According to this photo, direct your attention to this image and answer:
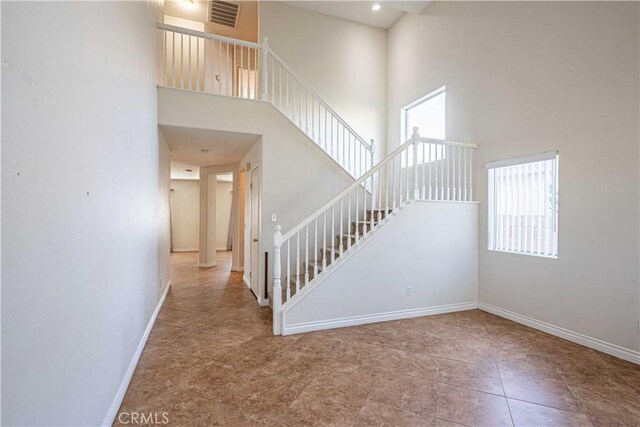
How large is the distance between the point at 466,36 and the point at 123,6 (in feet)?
15.3

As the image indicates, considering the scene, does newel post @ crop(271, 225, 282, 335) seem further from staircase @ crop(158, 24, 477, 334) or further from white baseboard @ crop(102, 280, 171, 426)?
white baseboard @ crop(102, 280, 171, 426)

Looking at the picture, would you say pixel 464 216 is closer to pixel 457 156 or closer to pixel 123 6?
pixel 457 156

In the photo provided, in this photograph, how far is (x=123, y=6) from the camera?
7.11ft

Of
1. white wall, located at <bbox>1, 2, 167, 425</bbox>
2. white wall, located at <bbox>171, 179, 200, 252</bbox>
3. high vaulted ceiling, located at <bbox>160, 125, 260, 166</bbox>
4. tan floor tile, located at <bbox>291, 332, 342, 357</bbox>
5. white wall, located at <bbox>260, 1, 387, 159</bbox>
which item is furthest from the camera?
white wall, located at <bbox>171, 179, 200, 252</bbox>

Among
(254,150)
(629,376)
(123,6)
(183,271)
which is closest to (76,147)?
(123,6)

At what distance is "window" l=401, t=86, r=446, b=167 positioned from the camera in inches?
210

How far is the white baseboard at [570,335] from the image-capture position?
2805 mm

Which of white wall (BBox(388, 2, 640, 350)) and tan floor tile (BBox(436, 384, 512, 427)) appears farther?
white wall (BBox(388, 2, 640, 350))

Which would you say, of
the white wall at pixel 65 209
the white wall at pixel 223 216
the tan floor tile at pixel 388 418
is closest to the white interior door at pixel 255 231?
the white wall at pixel 65 209

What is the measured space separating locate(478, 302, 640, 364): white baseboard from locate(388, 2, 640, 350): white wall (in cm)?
6

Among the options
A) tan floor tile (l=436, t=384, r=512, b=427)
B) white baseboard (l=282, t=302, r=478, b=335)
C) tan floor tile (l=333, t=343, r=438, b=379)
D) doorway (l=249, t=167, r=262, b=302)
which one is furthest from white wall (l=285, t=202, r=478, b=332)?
tan floor tile (l=436, t=384, r=512, b=427)

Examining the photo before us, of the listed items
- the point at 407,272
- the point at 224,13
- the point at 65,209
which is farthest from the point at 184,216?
the point at 65,209

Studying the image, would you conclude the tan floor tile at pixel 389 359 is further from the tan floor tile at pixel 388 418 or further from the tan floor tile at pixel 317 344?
the tan floor tile at pixel 388 418

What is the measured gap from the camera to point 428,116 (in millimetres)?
5676
